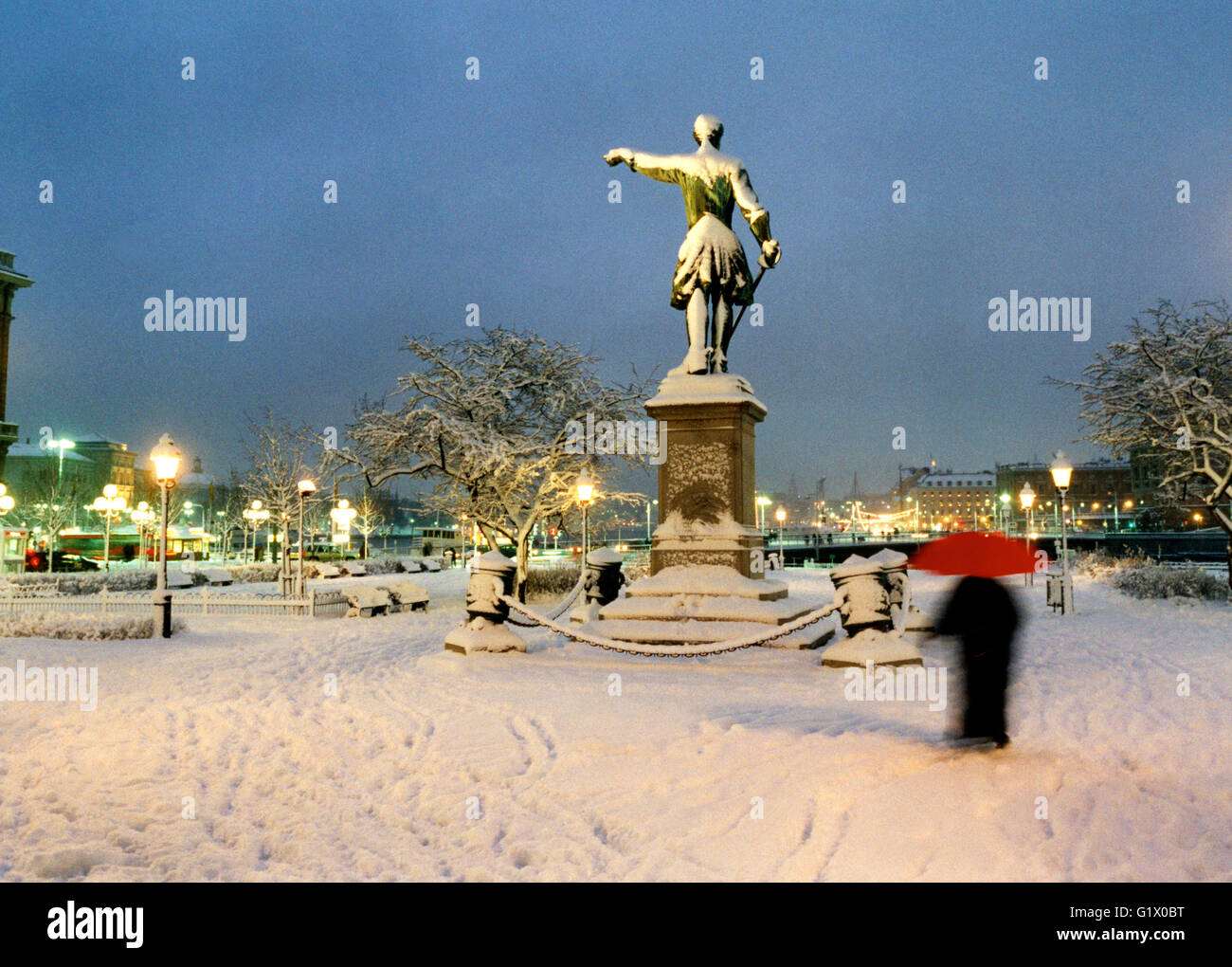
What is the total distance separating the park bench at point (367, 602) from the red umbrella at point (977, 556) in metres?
15.7

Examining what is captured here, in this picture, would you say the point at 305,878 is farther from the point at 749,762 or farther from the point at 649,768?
the point at 749,762

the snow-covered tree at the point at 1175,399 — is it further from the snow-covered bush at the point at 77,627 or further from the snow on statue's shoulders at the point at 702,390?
the snow-covered bush at the point at 77,627

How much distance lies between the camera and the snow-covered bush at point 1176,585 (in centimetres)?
1864

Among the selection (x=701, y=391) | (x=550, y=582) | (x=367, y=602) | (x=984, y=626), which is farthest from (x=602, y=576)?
(x=550, y=582)

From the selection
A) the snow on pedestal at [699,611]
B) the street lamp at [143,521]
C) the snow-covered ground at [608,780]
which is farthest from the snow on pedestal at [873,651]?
the street lamp at [143,521]

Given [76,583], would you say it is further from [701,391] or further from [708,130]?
[708,130]

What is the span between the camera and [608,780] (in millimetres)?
4930

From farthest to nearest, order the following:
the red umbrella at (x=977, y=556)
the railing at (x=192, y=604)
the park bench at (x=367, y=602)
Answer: the park bench at (x=367, y=602) < the railing at (x=192, y=604) < the red umbrella at (x=977, y=556)

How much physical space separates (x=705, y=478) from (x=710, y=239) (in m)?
3.50

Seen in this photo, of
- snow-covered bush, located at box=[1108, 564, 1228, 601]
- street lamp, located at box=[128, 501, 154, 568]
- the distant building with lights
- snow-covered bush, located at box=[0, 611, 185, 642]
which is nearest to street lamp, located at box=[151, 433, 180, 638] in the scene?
snow-covered bush, located at box=[0, 611, 185, 642]

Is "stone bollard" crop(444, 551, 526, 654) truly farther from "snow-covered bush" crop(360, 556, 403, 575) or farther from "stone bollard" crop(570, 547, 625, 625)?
"snow-covered bush" crop(360, 556, 403, 575)

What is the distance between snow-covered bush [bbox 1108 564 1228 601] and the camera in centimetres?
1864
